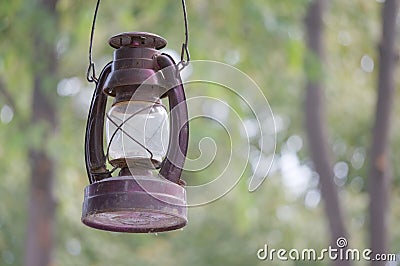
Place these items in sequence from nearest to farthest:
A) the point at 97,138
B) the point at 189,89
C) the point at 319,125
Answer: the point at 97,138
the point at 189,89
the point at 319,125

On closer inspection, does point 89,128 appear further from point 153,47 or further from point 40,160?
point 40,160

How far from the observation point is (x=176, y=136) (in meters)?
1.41

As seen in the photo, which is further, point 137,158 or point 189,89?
point 189,89

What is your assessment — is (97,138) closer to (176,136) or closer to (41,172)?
(176,136)

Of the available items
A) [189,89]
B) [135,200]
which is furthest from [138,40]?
[189,89]

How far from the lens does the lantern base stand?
1.38 metres

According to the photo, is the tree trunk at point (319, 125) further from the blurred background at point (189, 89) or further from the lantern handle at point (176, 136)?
the lantern handle at point (176, 136)

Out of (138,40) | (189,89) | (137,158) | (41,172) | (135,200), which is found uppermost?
(189,89)

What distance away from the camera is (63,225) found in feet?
19.5

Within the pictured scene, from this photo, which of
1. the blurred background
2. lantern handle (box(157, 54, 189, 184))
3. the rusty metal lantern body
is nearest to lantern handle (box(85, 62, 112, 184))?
the rusty metal lantern body

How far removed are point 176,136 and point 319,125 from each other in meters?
2.61

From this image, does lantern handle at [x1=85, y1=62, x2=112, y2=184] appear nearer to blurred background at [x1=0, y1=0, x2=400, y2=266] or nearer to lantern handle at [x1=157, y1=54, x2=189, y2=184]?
lantern handle at [x1=157, y1=54, x2=189, y2=184]

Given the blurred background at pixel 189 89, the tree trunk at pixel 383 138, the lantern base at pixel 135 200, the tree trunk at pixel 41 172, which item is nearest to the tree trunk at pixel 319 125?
the blurred background at pixel 189 89

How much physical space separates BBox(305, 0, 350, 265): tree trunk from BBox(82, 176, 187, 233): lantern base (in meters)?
2.16
